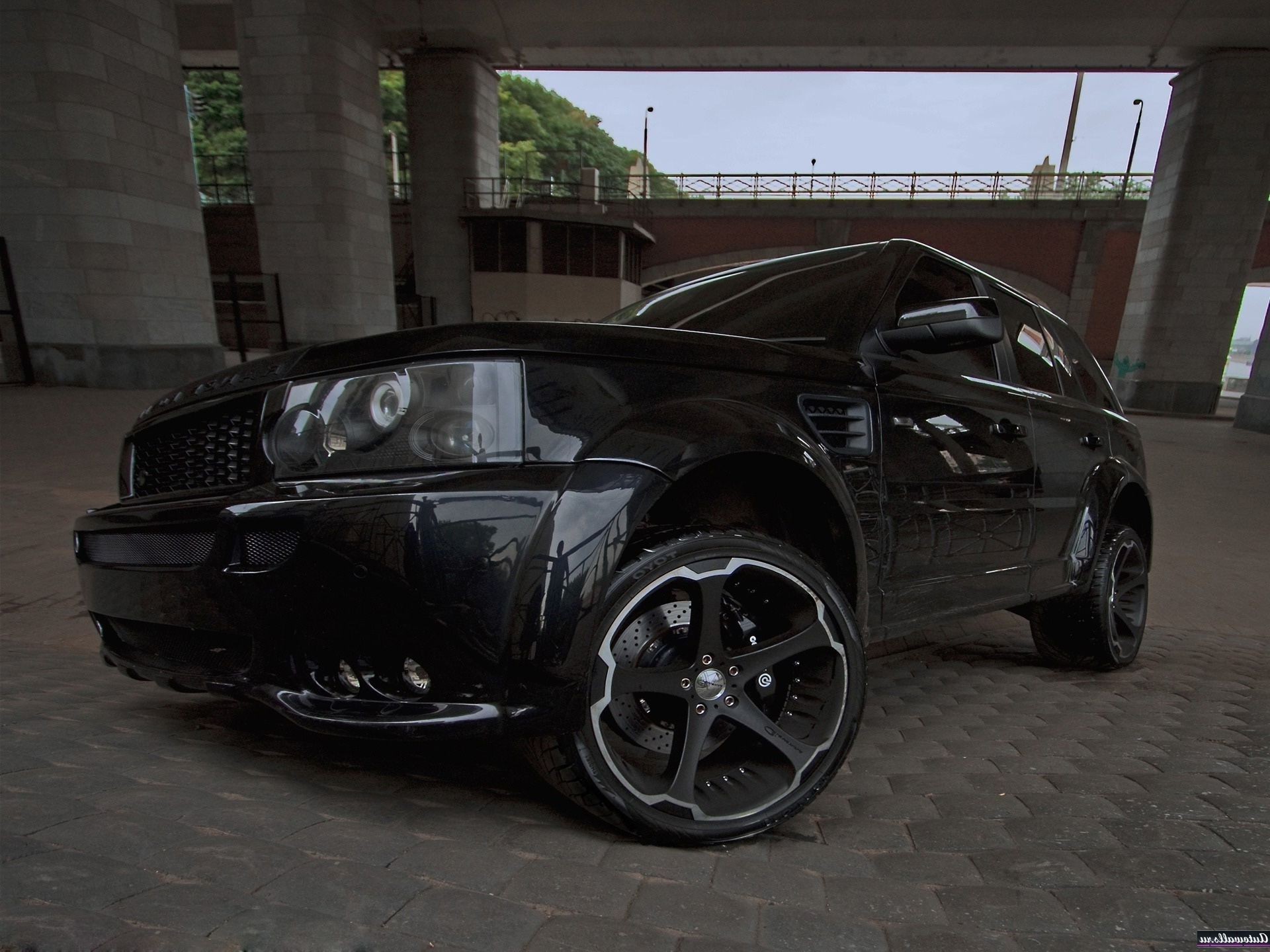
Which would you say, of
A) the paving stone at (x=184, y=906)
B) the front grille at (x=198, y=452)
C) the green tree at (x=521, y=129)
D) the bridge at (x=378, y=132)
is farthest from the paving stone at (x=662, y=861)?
the green tree at (x=521, y=129)

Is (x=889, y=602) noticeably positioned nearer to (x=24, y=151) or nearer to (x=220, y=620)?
(x=220, y=620)

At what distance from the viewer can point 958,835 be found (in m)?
1.62

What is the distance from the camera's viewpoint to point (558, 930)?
116cm

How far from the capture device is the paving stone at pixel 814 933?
119cm

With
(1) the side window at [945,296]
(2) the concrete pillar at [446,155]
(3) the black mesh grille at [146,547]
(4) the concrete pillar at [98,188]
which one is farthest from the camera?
(2) the concrete pillar at [446,155]

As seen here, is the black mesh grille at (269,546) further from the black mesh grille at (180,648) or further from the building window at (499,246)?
the building window at (499,246)

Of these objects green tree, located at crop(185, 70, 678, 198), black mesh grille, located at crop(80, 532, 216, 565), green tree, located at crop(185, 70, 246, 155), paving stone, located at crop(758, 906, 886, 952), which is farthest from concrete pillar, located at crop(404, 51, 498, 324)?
green tree, located at crop(185, 70, 246, 155)

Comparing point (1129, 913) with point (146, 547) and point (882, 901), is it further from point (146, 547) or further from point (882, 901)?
point (146, 547)

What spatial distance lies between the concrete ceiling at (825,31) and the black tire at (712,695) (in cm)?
1962

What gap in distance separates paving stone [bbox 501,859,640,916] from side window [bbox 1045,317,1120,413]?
292 centimetres

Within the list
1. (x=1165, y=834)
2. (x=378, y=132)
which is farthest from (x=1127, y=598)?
(x=378, y=132)

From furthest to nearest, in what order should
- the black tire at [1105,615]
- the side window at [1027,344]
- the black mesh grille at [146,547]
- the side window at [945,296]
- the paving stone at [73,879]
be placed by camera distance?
the black tire at [1105,615]
the side window at [1027,344]
the side window at [945,296]
the black mesh grille at [146,547]
the paving stone at [73,879]

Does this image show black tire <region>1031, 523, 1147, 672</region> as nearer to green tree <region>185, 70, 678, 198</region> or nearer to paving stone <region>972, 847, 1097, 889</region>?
paving stone <region>972, 847, 1097, 889</region>

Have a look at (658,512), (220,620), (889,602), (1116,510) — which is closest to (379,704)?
(220,620)
